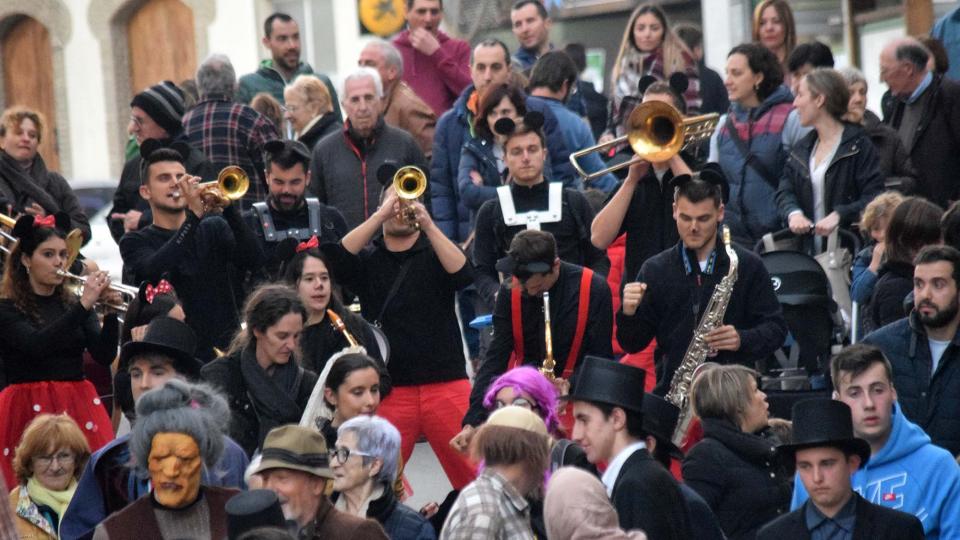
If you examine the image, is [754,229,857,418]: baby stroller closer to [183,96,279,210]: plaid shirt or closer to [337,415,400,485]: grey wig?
[183,96,279,210]: plaid shirt

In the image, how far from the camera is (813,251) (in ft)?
40.4

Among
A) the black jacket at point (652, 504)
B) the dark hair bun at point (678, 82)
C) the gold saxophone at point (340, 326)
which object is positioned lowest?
the black jacket at point (652, 504)

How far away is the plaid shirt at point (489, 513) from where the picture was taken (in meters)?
7.14

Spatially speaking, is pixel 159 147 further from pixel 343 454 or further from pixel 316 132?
pixel 343 454

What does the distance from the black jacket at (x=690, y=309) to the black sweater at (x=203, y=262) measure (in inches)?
91.8

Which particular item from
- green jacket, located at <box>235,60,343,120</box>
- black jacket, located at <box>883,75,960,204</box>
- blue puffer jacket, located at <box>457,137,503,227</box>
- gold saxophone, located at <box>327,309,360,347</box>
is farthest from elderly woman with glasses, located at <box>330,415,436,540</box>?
green jacket, located at <box>235,60,343,120</box>

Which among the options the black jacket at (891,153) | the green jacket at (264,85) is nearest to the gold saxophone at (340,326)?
the black jacket at (891,153)

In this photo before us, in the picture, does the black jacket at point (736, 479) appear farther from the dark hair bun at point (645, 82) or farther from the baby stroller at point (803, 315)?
the dark hair bun at point (645, 82)

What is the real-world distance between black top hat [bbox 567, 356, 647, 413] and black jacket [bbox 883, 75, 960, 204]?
5972 millimetres

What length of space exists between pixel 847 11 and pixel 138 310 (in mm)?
9764

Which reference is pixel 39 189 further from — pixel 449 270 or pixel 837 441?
pixel 837 441

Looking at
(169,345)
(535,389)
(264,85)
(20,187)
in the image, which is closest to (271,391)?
(169,345)

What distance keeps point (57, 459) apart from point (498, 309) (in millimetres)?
2284

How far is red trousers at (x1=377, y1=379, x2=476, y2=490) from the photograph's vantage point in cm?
1062
